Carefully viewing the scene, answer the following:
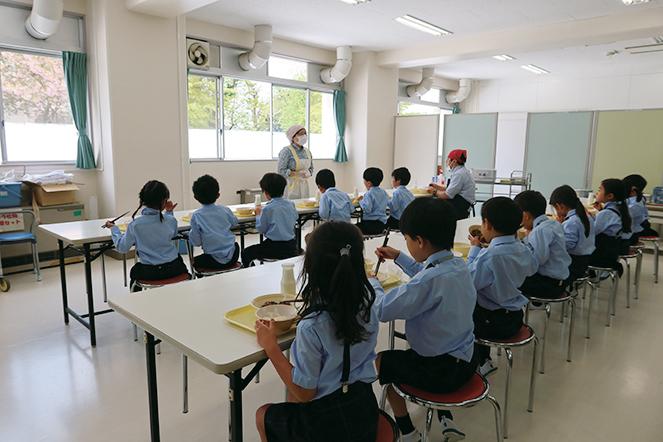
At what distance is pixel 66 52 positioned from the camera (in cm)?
492

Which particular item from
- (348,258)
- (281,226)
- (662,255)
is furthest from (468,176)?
(348,258)

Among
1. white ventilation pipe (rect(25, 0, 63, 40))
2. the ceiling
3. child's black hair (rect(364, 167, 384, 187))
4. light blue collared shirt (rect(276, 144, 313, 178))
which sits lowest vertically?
child's black hair (rect(364, 167, 384, 187))

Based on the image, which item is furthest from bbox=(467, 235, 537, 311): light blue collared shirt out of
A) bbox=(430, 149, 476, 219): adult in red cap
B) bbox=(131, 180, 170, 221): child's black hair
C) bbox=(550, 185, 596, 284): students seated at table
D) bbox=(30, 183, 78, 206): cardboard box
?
bbox=(30, 183, 78, 206): cardboard box

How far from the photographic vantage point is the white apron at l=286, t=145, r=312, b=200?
5.09 m

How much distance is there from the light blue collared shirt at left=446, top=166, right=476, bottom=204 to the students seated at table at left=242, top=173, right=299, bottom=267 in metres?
2.22

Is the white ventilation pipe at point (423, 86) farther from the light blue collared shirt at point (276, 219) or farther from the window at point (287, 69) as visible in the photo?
the light blue collared shirt at point (276, 219)

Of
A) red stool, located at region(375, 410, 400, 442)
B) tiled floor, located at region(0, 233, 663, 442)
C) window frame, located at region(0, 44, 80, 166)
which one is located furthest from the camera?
window frame, located at region(0, 44, 80, 166)

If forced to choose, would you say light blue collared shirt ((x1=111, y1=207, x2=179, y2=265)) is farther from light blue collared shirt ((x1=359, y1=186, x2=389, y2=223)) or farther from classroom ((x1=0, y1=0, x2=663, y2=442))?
light blue collared shirt ((x1=359, y1=186, x2=389, y2=223))

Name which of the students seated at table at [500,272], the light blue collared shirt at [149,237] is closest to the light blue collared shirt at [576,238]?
the students seated at table at [500,272]

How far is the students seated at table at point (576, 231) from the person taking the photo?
2.94m

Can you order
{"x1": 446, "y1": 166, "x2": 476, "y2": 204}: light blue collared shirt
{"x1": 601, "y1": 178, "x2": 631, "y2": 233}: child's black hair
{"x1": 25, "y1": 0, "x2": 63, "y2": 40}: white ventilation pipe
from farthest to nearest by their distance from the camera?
{"x1": 446, "y1": 166, "x2": 476, "y2": 204}: light blue collared shirt < {"x1": 25, "y1": 0, "x2": 63, "y2": 40}: white ventilation pipe < {"x1": 601, "y1": 178, "x2": 631, "y2": 233}: child's black hair

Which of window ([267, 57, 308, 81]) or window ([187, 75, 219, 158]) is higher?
window ([267, 57, 308, 81])

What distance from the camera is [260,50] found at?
6223mm

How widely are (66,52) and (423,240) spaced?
16.2 ft
